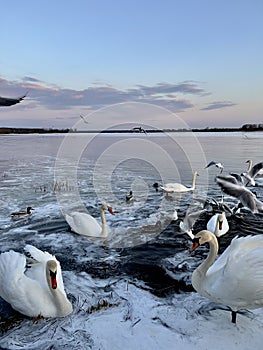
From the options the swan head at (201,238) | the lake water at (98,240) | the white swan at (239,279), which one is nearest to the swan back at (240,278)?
the white swan at (239,279)

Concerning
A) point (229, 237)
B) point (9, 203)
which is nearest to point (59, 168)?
point (9, 203)

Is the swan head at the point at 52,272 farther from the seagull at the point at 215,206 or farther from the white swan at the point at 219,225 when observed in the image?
the seagull at the point at 215,206

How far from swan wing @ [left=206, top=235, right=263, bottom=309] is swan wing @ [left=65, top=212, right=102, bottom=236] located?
423cm

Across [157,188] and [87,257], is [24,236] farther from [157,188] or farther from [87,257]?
[157,188]

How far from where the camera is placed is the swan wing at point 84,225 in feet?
26.6

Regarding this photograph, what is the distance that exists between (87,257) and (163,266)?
1.59m

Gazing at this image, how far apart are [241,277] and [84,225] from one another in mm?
4859

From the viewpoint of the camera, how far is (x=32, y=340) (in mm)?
4188

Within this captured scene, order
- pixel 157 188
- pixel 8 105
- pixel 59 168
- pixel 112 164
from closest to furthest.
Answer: pixel 8 105 < pixel 157 188 < pixel 59 168 < pixel 112 164

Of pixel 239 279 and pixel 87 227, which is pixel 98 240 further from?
pixel 239 279

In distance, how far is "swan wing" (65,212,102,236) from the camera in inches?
319

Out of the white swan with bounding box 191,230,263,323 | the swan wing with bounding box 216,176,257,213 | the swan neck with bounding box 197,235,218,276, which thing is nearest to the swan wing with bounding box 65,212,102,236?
the swan wing with bounding box 216,176,257,213

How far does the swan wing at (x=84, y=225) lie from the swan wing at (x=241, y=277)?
4228mm

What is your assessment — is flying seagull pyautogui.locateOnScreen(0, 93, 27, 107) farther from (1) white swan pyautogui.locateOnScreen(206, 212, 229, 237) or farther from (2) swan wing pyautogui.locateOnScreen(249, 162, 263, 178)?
(2) swan wing pyautogui.locateOnScreen(249, 162, 263, 178)
